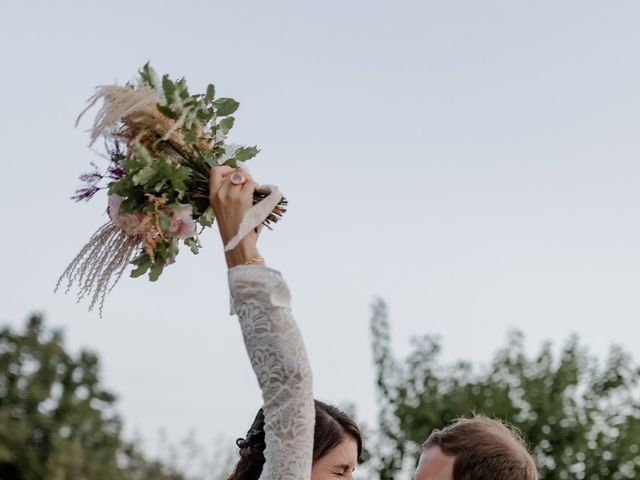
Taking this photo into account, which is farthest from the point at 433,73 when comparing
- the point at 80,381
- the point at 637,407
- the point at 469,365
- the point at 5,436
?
the point at 80,381

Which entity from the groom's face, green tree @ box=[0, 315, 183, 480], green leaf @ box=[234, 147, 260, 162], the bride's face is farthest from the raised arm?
green tree @ box=[0, 315, 183, 480]

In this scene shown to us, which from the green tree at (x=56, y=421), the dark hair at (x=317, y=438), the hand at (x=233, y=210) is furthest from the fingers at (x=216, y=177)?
the green tree at (x=56, y=421)

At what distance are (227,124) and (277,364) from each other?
87cm

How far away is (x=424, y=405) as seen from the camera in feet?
39.6

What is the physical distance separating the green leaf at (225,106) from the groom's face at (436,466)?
1.22 meters

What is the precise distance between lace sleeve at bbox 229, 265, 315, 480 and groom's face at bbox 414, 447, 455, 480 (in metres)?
1.01

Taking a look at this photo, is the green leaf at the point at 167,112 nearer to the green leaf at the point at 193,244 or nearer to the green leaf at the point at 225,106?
the green leaf at the point at 225,106

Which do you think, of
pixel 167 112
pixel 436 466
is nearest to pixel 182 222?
pixel 167 112

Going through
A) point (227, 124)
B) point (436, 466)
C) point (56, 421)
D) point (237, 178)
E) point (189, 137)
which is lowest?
point (436, 466)

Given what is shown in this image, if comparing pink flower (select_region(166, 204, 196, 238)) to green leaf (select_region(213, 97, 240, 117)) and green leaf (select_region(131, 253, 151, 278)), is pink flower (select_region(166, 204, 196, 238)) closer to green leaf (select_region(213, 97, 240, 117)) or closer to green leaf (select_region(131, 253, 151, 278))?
green leaf (select_region(131, 253, 151, 278))

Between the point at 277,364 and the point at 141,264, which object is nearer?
the point at 277,364

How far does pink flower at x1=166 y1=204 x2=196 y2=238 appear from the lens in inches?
114

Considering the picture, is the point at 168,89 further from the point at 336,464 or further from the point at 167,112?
the point at 336,464

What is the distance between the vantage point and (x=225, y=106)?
3.14 meters
